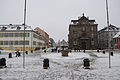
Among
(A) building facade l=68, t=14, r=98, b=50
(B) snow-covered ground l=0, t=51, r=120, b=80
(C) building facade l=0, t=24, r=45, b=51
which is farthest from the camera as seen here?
(A) building facade l=68, t=14, r=98, b=50

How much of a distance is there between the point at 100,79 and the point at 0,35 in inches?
1757

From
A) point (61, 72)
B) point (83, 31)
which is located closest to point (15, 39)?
point (83, 31)

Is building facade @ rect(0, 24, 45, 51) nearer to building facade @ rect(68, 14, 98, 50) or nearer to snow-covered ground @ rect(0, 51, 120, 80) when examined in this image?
building facade @ rect(68, 14, 98, 50)

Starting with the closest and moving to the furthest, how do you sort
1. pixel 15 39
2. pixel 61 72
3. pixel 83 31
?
pixel 61 72, pixel 15 39, pixel 83 31

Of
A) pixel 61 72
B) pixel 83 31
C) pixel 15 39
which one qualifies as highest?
pixel 83 31

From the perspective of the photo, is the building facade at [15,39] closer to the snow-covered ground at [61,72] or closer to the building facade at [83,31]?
the building facade at [83,31]

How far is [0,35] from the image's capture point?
140 ft

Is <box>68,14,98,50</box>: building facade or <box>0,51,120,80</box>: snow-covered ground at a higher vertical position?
<box>68,14,98,50</box>: building facade

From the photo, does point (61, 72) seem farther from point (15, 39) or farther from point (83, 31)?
point (83, 31)

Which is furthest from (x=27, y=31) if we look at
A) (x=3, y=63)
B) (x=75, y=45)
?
(x=3, y=63)

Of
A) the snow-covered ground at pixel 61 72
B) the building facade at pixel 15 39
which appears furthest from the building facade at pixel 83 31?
the snow-covered ground at pixel 61 72

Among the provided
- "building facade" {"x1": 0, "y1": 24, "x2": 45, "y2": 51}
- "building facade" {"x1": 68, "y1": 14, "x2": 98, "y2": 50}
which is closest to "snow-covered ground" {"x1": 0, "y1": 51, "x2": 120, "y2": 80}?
"building facade" {"x1": 0, "y1": 24, "x2": 45, "y2": 51}

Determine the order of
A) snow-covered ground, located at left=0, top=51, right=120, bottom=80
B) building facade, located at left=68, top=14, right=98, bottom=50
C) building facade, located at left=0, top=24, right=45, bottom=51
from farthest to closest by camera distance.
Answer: building facade, located at left=68, top=14, right=98, bottom=50, building facade, located at left=0, top=24, right=45, bottom=51, snow-covered ground, located at left=0, top=51, right=120, bottom=80

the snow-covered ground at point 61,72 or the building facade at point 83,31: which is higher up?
the building facade at point 83,31
